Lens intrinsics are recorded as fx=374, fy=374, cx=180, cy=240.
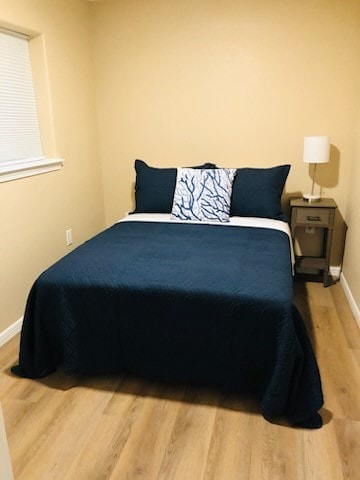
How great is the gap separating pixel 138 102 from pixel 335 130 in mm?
1716

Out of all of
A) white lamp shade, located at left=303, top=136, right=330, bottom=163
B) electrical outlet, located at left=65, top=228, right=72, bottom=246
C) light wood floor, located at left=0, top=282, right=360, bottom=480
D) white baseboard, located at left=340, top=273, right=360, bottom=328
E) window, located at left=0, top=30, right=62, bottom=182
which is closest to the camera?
light wood floor, located at left=0, top=282, right=360, bottom=480

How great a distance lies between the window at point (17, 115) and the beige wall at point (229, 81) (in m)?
0.86

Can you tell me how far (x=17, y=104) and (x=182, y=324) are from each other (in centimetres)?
193

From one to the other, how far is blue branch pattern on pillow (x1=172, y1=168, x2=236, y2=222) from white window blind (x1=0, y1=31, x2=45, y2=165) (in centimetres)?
113

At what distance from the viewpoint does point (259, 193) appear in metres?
2.96

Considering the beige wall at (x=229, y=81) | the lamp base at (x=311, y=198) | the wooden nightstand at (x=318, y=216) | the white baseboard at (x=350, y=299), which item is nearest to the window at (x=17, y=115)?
the beige wall at (x=229, y=81)

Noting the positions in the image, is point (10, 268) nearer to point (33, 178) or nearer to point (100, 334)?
point (33, 178)

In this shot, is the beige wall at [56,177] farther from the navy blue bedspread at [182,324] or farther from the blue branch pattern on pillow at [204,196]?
the blue branch pattern on pillow at [204,196]

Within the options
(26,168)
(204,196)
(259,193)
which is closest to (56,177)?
(26,168)

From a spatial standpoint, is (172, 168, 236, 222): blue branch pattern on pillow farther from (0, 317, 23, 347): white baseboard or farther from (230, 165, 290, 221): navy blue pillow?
(0, 317, 23, 347): white baseboard

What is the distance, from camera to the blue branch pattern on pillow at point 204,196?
288 centimetres

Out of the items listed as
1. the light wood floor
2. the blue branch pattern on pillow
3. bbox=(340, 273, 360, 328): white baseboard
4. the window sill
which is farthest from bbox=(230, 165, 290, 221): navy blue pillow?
the window sill

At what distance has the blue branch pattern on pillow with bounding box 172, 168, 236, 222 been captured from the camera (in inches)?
113

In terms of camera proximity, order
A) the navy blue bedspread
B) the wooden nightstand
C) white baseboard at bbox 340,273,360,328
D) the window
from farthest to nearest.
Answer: the wooden nightstand, white baseboard at bbox 340,273,360,328, the window, the navy blue bedspread
